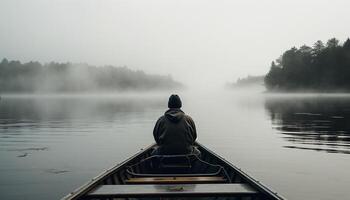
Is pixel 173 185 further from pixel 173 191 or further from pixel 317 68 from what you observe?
pixel 317 68

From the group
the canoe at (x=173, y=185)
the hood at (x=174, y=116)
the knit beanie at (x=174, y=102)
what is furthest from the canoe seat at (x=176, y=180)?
the knit beanie at (x=174, y=102)

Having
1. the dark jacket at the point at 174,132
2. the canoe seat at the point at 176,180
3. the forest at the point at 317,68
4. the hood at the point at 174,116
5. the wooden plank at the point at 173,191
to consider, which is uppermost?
the forest at the point at 317,68

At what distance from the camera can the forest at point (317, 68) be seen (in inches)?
5807

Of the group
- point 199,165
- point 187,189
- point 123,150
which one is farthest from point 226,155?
point 187,189

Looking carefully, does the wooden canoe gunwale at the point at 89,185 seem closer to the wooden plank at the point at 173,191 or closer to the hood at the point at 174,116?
the wooden plank at the point at 173,191

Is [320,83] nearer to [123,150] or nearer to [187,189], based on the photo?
[123,150]

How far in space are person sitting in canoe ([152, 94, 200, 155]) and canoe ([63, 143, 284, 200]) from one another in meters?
0.32

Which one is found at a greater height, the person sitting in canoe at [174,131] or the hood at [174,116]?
the hood at [174,116]

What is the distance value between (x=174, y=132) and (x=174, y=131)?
53 millimetres

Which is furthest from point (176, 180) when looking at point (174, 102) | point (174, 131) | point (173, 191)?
point (174, 102)

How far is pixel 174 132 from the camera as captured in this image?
1170 centimetres

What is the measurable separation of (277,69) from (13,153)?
186477 mm

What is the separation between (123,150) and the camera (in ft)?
84.2

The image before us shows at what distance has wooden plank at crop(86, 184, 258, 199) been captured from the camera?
812 centimetres
